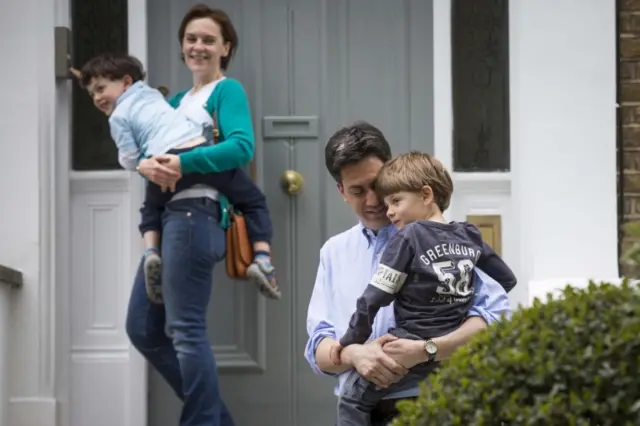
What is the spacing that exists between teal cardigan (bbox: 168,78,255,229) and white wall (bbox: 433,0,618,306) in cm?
140

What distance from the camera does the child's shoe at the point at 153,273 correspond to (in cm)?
618

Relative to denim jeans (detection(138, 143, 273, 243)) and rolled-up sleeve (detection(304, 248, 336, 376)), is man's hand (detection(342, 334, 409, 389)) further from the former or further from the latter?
denim jeans (detection(138, 143, 273, 243))

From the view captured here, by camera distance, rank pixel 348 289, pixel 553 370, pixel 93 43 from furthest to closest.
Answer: pixel 93 43 < pixel 348 289 < pixel 553 370

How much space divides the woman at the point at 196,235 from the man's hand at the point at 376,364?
1.98 metres

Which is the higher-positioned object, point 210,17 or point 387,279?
point 210,17

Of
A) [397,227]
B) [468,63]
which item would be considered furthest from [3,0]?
[397,227]

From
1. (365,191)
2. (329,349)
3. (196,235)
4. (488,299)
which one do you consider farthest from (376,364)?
(196,235)

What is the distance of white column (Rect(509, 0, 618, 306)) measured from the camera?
6652 millimetres

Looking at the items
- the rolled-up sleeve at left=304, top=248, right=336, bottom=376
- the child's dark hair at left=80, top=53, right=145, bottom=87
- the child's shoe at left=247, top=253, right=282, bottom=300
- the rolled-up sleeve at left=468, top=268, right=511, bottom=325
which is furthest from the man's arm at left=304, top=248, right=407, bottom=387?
the child's dark hair at left=80, top=53, right=145, bottom=87

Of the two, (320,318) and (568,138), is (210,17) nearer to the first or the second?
(568,138)

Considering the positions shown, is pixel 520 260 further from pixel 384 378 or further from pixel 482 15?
pixel 384 378

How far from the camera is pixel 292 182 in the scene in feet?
22.8

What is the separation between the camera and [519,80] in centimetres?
674

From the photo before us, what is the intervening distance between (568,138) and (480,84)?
22.2 inches
